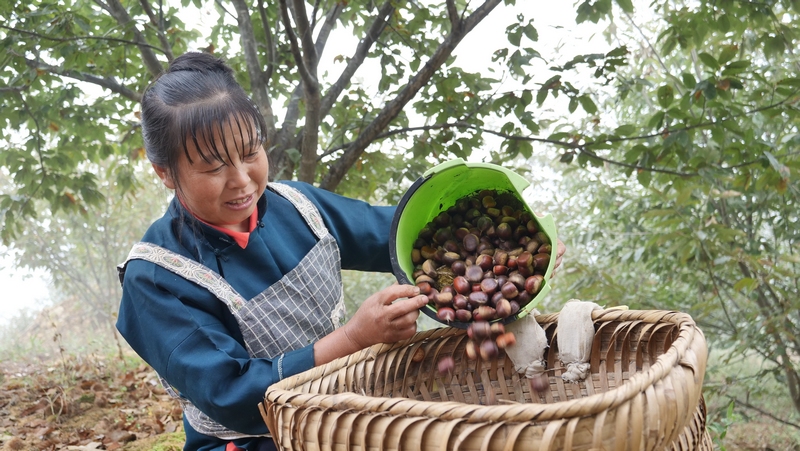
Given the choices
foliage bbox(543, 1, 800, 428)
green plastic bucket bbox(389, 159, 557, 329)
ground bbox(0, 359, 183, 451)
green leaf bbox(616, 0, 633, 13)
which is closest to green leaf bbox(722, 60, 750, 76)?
foliage bbox(543, 1, 800, 428)

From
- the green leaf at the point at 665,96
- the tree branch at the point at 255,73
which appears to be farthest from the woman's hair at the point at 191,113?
the green leaf at the point at 665,96

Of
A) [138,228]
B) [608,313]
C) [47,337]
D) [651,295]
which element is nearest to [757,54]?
[651,295]

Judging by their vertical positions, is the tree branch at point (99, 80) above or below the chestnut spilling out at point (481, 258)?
above

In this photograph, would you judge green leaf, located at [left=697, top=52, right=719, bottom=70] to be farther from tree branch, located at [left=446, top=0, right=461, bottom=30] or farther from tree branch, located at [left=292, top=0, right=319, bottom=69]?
tree branch, located at [left=292, top=0, right=319, bottom=69]

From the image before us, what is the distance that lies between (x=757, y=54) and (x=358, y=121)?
2.84 metres

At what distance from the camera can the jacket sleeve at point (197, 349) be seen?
1.33m

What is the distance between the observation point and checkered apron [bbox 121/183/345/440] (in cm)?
150

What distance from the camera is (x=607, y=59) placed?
2559mm

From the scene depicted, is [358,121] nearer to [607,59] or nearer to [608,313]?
[607,59]

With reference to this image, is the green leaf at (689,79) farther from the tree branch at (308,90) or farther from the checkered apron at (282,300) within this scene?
the checkered apron at (282,300)

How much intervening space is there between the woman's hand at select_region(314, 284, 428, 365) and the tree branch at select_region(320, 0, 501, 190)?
4.38ft

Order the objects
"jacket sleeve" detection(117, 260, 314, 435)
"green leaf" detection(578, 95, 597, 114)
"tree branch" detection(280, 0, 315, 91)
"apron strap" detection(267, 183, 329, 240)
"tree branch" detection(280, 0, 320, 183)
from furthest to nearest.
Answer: "green leaf" detection(578, 95, 597, 114) < "tree branch" detection(280, 0, 320, 183) < "tree branch" detection(280, 0, 315, 91) < "apron strap" detection(267, 183, 329, 240) < "jacket sleeve" detection(117, 260, 314, 435)

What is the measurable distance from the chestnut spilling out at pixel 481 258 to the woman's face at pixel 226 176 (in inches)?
16.7

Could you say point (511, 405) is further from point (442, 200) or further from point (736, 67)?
point (736, 67)
